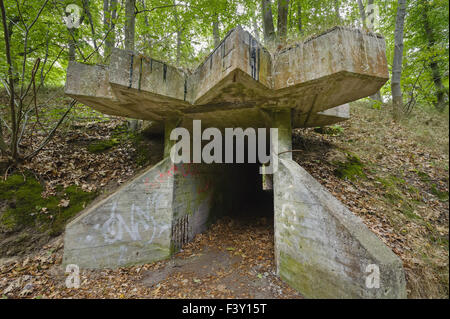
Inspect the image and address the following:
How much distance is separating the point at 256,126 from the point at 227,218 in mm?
3318

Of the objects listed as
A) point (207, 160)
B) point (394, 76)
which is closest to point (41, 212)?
point (207, 160)

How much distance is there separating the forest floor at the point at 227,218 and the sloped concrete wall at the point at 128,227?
0.84ft

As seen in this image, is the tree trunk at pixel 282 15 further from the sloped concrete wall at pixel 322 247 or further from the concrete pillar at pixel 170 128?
the sloped concrete wall at pixel 322 247

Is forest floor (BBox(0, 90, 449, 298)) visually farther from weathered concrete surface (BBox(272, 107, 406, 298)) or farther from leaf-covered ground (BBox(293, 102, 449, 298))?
weathered concrete surface (BBox(272, 107, 406, 298))

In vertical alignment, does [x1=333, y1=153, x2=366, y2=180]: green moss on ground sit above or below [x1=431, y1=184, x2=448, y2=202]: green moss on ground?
above

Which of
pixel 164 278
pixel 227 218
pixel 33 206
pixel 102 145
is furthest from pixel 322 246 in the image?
pixel 102 145

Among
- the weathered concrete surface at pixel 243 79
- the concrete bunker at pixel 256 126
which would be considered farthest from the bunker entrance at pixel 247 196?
the weathered concrete surface at pixel 243 79

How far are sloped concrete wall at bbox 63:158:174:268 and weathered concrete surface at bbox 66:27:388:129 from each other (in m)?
1.69

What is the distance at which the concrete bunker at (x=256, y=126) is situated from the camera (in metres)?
2.59

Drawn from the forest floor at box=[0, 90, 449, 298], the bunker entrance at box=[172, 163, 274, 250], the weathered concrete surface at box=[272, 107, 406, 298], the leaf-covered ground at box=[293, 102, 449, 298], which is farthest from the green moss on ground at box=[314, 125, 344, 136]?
the weathered concrete surface at box=[272, 107, 406, 298]

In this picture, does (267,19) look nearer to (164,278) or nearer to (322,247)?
(322,247)

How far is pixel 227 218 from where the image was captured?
643 cm

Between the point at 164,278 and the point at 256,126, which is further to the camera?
the point at 256,126

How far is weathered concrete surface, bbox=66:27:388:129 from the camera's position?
2.64 m
